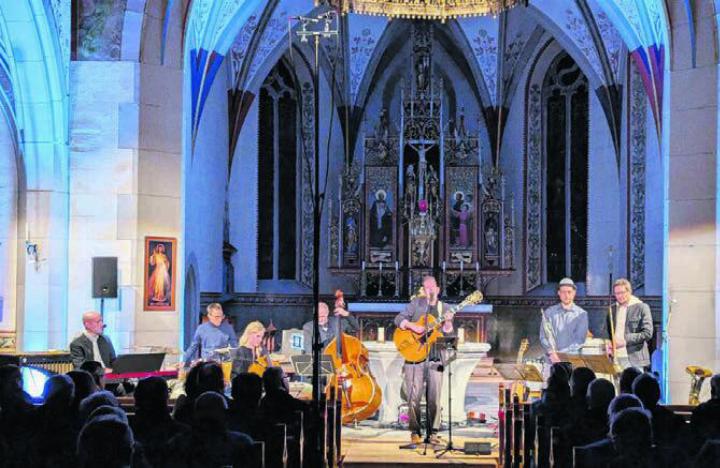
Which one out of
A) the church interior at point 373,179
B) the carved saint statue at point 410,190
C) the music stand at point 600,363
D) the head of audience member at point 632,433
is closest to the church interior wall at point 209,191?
the church interior at point 373,179

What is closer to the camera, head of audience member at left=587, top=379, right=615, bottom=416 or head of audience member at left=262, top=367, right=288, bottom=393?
head of audience member at left=587, top=379, right=615, bottom=416

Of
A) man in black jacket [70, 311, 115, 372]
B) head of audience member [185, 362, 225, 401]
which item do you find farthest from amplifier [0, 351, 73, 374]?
head of audience member [185, 362, 225, 401]

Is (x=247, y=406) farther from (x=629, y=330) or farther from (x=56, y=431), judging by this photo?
(x=629, y=330)

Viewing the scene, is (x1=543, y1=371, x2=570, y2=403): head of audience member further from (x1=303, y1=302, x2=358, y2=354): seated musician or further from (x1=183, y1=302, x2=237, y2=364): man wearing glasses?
(x1=183, y1=302, x2=237, y2=364): man wearing glasses

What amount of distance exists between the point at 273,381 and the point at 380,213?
13.0m

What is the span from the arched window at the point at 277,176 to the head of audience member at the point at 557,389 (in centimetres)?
1434

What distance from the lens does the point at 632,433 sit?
5.10 metres

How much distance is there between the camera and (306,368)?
1063 centimetres

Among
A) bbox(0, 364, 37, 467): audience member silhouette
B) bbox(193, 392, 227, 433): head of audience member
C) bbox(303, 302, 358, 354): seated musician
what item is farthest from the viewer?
bbox(303, 302, 358, 354): seated musician

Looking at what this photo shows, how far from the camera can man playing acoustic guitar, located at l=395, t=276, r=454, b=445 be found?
10.9 metres

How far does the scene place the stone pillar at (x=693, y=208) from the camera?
482 inches

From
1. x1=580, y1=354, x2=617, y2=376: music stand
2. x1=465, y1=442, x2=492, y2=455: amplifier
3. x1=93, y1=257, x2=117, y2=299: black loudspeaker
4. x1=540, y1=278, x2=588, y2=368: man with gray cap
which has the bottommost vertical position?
x1=465, y1=442, x2=492, y2=455: amplifier

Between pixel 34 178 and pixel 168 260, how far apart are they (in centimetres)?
186

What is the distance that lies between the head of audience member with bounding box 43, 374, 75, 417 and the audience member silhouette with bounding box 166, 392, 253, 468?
2.56ft
